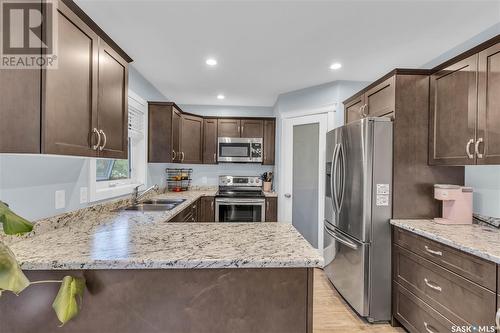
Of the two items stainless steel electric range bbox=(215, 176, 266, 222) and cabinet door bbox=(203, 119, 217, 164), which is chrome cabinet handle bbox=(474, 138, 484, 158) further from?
cabinet door bbox=(203, 119, 217, 164)

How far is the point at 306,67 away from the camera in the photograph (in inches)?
112

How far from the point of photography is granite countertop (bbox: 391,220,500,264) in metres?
1.40

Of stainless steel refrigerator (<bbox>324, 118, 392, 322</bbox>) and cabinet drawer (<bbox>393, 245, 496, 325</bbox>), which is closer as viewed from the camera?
cabinet drawer (<bbox>393, 245, 496, 325</bbox>)

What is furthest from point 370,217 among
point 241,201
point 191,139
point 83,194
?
point 191,139

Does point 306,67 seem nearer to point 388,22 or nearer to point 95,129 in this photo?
point 388,22

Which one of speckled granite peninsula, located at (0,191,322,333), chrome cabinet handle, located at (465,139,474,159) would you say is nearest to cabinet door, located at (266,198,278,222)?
chrome cabinet handle, located at (465,139,474,159)

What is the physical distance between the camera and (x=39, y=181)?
4.93 ft

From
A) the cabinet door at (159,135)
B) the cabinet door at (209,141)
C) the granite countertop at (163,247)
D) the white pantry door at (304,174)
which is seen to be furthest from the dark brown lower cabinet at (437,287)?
the cabinet door at (209,141)

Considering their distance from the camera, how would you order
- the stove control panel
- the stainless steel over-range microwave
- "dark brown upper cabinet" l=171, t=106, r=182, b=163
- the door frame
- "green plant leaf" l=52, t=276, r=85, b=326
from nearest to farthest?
"green plant leaf" l=52, t=276, r=85, b=326, the door frame, "dark brown upper cabinet" l=171, t=106, r=182, b=163, the stainless steel over-range microwave, the stove control panel

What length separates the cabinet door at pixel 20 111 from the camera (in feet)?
3.50

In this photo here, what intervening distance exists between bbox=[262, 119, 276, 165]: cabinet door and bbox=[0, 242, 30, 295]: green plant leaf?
3.76 metres

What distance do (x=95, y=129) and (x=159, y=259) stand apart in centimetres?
86

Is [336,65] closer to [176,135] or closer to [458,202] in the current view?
[458,202]

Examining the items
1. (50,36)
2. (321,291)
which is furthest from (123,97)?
(321,291)
